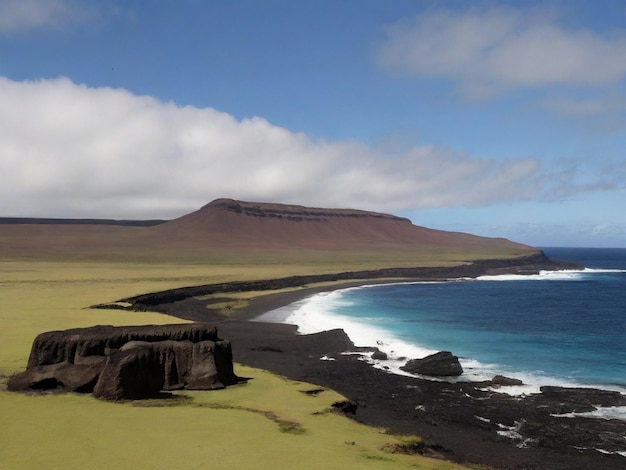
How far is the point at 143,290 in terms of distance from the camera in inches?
2267

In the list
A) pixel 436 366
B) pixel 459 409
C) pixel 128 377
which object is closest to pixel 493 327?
pixel 436 366

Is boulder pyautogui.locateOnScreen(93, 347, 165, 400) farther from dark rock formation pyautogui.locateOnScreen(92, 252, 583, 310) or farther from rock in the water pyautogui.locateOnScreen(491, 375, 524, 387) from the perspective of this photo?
dark rock formation pyautogui.locateOnScreen(92, 252, 583, 310)

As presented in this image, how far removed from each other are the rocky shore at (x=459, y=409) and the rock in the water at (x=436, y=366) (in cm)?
169

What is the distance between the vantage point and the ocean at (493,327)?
105 ft

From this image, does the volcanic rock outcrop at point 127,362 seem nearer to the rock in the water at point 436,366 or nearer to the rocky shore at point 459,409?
the rocky shore at point 459,409

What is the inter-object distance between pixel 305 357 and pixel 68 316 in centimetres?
1542

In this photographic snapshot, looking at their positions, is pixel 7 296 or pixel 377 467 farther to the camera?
pixel 7 296

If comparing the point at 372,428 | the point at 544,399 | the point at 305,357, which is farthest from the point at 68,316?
the point at 544,399

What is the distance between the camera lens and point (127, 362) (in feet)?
61.2

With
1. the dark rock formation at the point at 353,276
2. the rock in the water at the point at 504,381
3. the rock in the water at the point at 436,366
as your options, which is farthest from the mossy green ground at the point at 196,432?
the dark rock formation at the point at 353,276

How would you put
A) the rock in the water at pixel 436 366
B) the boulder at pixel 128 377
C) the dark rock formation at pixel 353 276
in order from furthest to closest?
1. the dark rock formation at pixel 353 276
2. the rock in the water at pixel 436 366
3. the boulder at pixel 128 377

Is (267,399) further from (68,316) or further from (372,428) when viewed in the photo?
(68,316)

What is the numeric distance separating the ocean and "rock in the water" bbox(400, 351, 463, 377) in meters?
0.64

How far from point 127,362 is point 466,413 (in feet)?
42.6
